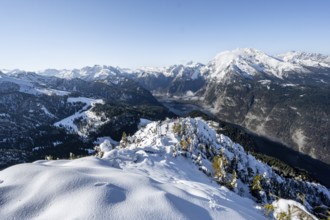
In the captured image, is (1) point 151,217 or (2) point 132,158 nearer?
(1) point 151,217

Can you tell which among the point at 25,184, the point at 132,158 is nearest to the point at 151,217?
the point at 25,184

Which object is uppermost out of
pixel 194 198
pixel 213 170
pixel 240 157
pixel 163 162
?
pixel 194 198

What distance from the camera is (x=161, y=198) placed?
38438mm

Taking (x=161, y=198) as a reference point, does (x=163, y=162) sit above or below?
below

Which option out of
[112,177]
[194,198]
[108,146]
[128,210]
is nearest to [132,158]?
[108,146]

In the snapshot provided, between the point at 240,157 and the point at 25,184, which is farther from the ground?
the point at 25,184

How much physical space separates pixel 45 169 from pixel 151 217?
888 inches

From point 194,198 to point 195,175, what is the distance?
45766mm

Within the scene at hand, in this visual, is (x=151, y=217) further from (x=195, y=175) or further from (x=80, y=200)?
(x=195, y=175)

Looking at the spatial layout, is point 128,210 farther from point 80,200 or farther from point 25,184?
point 25,184

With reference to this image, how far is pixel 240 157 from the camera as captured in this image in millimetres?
153500

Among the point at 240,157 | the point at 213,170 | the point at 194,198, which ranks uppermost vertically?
the point at 194,198

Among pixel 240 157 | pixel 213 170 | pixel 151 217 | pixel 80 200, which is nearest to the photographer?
pixel 151 217

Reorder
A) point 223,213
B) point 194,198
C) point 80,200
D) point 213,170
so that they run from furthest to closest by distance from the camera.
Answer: point 213,170 → point 194,198 → point 223,213 → point 80,200
